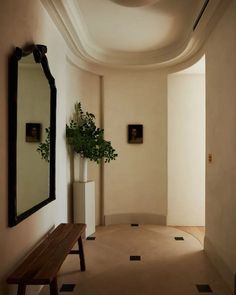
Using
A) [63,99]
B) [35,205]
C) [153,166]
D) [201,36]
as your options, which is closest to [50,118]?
[63,99]

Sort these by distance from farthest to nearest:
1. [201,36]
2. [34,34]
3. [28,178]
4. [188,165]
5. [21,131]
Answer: [188,165] → [201,36] → [34,34] → [28,178] → [21,131]

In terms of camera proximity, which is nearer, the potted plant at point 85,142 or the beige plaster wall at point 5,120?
the beige plaster wall at point 5,120

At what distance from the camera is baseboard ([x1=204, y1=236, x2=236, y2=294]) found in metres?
2.62

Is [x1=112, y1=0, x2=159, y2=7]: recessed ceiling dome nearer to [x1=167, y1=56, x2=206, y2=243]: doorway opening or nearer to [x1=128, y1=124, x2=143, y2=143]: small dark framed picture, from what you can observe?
[x1=167, y1=56, x2=206, y2=243]: doorway opening

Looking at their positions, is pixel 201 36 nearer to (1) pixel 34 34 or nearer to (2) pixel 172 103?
(2) pixel 172 103

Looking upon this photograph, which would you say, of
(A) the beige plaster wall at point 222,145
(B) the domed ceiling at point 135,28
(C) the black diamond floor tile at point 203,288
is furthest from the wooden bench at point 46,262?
(B) the domed ceiling at point 135,28

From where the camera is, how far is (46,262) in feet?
6.76

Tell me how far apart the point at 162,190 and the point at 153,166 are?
0.44 metres

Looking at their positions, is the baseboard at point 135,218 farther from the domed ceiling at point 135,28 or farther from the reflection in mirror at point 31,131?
the domed ceiling at point 135,28

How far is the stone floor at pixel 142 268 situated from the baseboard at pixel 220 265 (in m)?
0.06

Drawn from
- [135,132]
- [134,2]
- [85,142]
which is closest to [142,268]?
[85,142]

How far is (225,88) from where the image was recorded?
282cm

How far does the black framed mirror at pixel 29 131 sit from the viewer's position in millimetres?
1972

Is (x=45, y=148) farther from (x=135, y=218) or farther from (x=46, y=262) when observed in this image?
(x=135, y=218)
